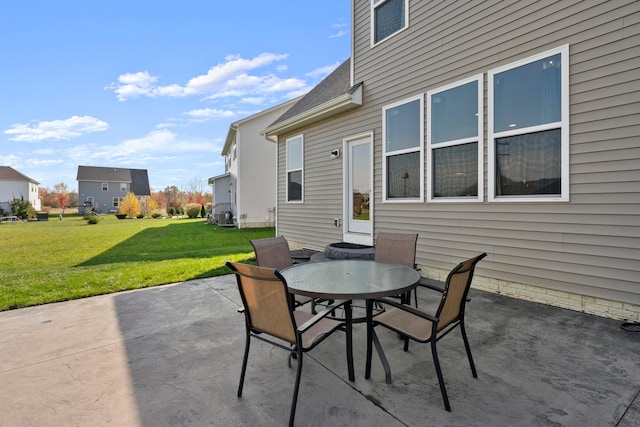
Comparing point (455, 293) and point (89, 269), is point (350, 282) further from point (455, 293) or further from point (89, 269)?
point (89, 269)

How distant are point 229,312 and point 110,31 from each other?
1157cm

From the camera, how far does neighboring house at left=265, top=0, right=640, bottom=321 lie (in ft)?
10.8

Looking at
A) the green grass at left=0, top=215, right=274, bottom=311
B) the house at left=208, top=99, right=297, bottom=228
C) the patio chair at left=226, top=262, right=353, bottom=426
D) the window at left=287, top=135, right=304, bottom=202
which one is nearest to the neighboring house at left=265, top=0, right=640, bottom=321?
the window at left=287, top=135, right=304, bottom=202

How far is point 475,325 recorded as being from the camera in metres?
3.27

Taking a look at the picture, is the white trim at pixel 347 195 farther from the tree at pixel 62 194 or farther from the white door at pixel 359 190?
the tree at pixel 62 194

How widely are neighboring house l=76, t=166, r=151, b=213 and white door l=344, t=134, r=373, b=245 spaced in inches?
1672

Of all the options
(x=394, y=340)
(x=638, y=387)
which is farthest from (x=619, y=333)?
(x=394, y=340)

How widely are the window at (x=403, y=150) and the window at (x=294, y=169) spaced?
2.85 metres

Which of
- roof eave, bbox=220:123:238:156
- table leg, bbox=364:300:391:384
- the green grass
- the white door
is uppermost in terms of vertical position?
roof eave, bbox=220:123:238:156

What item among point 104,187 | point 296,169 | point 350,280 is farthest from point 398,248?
point 104,187

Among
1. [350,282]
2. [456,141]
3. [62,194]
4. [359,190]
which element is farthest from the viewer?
[62,194]

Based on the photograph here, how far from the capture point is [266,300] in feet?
6.48

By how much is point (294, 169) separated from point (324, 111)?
2.08m

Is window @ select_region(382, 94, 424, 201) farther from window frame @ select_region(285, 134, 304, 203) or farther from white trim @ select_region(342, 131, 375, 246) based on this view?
window frame @ select_region(285, 134, 304, 203)
